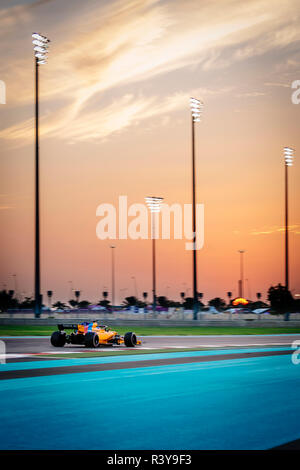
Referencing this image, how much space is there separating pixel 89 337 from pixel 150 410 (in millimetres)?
12917

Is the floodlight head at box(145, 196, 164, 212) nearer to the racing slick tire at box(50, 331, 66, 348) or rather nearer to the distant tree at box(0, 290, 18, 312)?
the racing slick tire at box(50, 331, 66, 348)

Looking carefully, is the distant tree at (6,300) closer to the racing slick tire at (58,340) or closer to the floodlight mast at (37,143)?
the floodlight mast at (37,143)

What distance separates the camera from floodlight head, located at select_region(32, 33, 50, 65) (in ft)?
133

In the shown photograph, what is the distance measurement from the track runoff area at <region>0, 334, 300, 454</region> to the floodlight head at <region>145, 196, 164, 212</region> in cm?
4417

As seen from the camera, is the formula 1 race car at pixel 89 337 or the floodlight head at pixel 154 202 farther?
the floodlight head at pixel 154 202

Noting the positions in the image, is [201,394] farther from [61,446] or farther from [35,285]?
[35,285]

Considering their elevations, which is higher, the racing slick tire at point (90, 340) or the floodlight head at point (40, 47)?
the floodlight head at point (40, 47)

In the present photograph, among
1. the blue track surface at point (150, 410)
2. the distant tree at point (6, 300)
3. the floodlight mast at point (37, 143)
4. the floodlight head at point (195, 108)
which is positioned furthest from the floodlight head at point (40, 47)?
the distant tree at point (6, 300)

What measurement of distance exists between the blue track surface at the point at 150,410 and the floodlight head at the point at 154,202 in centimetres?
4735

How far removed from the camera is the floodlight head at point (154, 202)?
200 ft

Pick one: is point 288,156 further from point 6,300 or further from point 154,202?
point 6,300

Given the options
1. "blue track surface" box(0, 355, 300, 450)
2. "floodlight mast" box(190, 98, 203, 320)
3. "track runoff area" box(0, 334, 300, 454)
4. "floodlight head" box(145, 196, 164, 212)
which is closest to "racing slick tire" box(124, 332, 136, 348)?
"track runoff area" box(0, 334, 300, 454)
